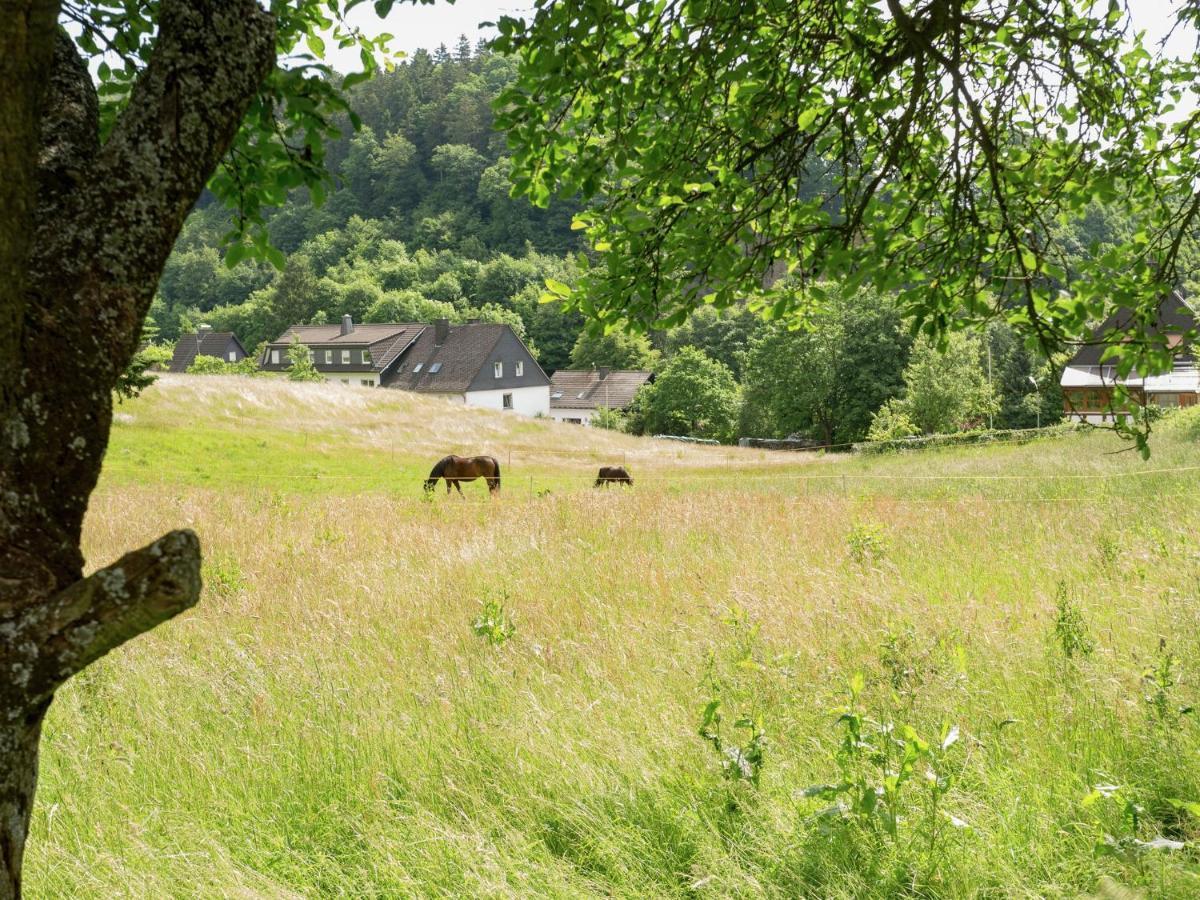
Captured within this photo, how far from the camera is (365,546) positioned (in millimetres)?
10234

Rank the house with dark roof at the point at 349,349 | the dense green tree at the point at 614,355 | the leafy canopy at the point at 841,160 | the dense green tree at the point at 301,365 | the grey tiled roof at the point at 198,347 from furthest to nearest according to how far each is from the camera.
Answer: the dense green tree at the point at 614,355 → the grey tiled roof at the point at 198,347 → the house with dark roof at the point at 349,349 → the dense green tree at the point at 301,365 → the leafy canopy at the point at 841,160

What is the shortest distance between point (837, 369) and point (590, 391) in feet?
119

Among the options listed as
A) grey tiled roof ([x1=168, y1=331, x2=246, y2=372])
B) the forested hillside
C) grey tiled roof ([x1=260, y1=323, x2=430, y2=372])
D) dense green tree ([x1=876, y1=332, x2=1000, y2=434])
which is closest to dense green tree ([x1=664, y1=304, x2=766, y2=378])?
the forested hillside

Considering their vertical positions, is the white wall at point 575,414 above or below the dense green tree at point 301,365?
below

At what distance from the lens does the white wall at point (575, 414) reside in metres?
96.8

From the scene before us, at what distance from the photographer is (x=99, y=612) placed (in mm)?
1690

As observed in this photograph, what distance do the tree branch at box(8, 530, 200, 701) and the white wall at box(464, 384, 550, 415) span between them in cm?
8462

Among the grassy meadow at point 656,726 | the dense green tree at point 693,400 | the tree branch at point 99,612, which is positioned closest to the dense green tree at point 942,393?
the dense green tree at point 693,400

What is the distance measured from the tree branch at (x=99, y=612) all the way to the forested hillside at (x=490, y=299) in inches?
1778

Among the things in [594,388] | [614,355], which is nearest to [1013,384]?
[594,388]

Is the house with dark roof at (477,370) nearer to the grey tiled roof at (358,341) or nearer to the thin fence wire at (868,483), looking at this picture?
the grey tiled roof at (358,341)

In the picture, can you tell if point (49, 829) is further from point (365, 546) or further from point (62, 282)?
point (365, 546)

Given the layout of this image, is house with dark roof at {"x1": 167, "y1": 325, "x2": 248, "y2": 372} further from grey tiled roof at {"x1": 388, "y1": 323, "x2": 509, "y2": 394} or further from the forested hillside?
grey tiled roof at {"x1": 388, "y1": 323, "x2": 509, "y2": 394}

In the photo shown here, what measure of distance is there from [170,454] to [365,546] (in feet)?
74.1
